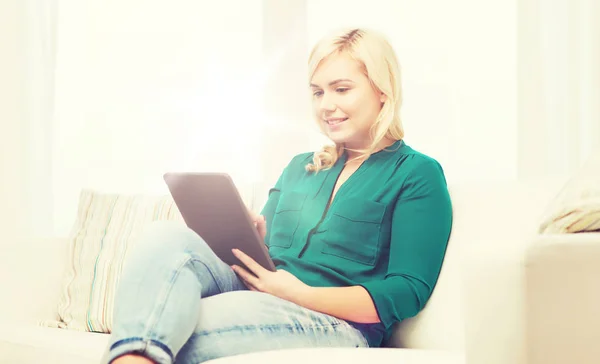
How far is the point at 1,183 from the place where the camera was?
117 inches

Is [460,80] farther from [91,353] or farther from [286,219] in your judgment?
[91,353]


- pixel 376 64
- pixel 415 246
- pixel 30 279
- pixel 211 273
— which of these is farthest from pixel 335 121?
pixel 30 279

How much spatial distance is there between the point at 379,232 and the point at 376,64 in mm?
428

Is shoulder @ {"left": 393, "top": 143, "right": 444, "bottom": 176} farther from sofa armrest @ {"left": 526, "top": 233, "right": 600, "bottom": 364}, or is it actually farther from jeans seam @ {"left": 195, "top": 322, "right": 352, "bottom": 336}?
sofa armrest @ {"left": 526, "top": 233, "right": 600, "bottom": 364}

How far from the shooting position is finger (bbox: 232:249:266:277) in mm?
1409

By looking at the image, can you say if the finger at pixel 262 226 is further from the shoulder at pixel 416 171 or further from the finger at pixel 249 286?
the shoulder at pixel 416 171

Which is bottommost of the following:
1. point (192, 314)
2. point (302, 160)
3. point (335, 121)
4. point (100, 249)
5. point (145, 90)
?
point (100, 249)

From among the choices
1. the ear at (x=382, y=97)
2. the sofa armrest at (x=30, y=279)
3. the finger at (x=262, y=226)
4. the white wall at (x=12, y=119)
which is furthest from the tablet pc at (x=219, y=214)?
the white wall at (x=12, y=119)

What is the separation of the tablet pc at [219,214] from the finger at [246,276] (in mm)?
20

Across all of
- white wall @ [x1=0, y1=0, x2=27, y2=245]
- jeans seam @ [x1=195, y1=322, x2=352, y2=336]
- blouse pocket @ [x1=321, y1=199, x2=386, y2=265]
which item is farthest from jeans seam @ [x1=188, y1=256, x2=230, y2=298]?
white wall @ [x1=0, y1=0, x2=27, y2=245]

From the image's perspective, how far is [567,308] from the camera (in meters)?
0.88

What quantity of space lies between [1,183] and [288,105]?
4.31 ft

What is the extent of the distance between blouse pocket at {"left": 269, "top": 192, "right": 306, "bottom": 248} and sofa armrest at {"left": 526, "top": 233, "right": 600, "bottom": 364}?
82cm

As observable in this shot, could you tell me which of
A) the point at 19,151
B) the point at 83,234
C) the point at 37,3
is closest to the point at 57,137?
the point at 19,151
